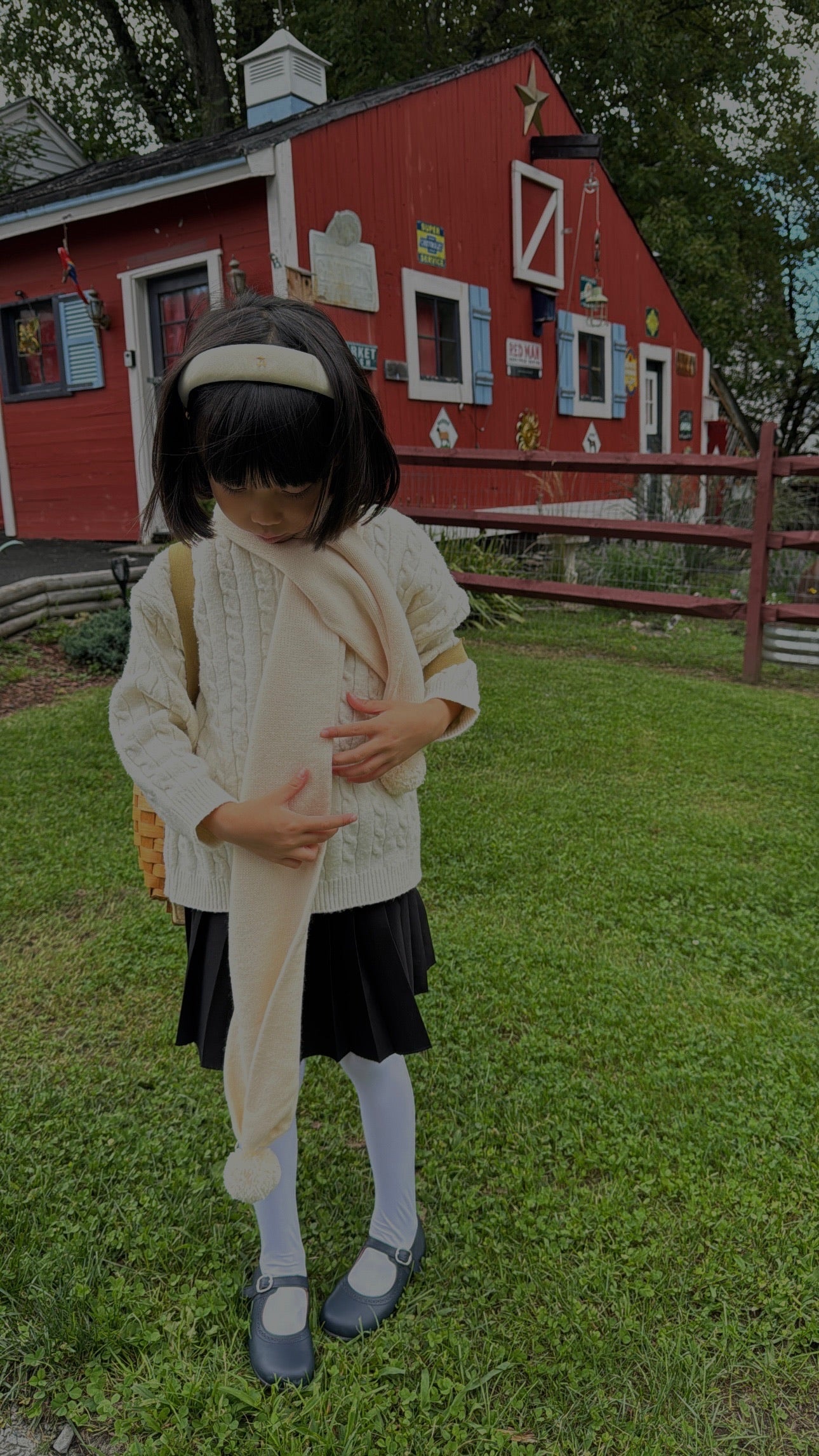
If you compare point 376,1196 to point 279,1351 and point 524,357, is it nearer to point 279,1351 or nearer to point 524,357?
point 279,1351

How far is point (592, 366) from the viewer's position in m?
11.8

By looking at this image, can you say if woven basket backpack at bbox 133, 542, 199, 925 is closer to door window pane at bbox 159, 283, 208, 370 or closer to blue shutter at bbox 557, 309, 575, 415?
door window pane at bbox 159, 283, 208, 370

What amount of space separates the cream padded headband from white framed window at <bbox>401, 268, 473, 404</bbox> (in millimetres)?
7923

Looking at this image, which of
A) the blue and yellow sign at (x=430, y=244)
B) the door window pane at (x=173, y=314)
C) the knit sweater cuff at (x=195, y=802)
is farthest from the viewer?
the blue and yellow sign at (x=430, y=244)

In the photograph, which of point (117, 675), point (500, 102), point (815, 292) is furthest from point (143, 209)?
point (815, 292)

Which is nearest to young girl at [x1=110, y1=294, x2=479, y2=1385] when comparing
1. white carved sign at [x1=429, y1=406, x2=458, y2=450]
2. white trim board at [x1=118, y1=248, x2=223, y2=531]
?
white trim board at [x1=118, y1=248, x2=223, y2=531]

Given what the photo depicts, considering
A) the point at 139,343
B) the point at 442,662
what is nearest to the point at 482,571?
the point at 139,343

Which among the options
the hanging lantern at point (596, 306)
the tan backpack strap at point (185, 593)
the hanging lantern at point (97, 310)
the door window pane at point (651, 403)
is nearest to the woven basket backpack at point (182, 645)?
the tan backpack strap at point (185, 593)

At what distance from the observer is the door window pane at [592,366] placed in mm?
11516

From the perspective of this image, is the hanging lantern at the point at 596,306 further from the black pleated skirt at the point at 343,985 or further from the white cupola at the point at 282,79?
the black pleated skirt at the point at 343,985

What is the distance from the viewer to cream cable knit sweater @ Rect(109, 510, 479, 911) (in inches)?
54.2

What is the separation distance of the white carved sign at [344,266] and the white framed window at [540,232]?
8.09 ft

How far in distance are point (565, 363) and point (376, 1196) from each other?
35.0 ft

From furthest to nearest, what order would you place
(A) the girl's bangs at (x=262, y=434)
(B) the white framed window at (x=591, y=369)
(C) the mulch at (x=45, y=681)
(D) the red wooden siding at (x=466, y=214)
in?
(B) the white framed window at (x=591, y=369) → (D) the red wooden siding at (x=466, y=214) → (C) the mulch at (x=45, y=681) → (A) the girl's bangs at (x=262, y=434)
